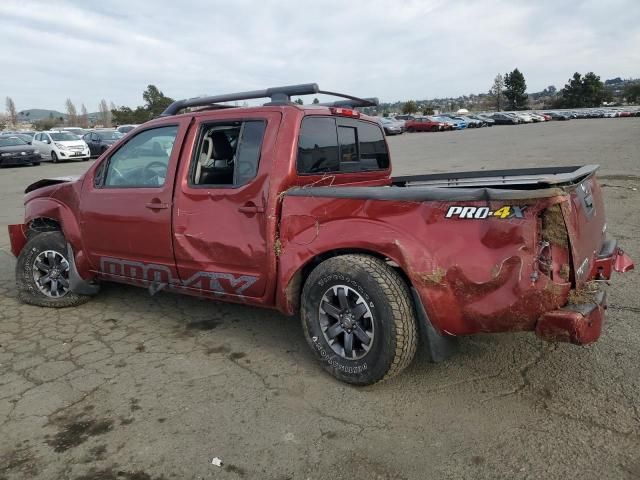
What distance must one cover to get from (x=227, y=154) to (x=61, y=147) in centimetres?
2240

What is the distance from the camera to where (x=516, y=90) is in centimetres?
9156

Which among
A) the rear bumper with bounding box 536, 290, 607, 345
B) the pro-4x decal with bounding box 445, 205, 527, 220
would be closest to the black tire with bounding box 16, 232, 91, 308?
the pro-4x decal with bounding box 445, 205, 527, 220

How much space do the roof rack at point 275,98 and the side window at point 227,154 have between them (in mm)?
306

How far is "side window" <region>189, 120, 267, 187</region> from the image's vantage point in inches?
146

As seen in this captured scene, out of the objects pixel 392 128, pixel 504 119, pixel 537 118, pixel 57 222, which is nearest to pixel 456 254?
pixel 57 222

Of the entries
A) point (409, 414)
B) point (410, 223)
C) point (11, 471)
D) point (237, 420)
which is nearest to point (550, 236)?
point (410, 223)

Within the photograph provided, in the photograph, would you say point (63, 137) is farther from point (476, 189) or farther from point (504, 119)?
point (504, 119)

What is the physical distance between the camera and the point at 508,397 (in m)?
3.11

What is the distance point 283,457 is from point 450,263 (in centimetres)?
135

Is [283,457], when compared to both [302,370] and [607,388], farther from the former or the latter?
[607,388]

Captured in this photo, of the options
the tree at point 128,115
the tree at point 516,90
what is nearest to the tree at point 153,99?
the tree at point 128,115

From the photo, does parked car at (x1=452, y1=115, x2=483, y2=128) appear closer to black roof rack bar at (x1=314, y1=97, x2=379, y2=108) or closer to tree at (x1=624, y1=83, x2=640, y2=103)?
black roof rack bar at (x1=314, y1=97, x2=379, y2=108)

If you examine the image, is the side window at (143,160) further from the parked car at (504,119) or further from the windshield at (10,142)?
the parked car at (504,119)

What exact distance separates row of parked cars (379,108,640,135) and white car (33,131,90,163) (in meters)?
22.3
